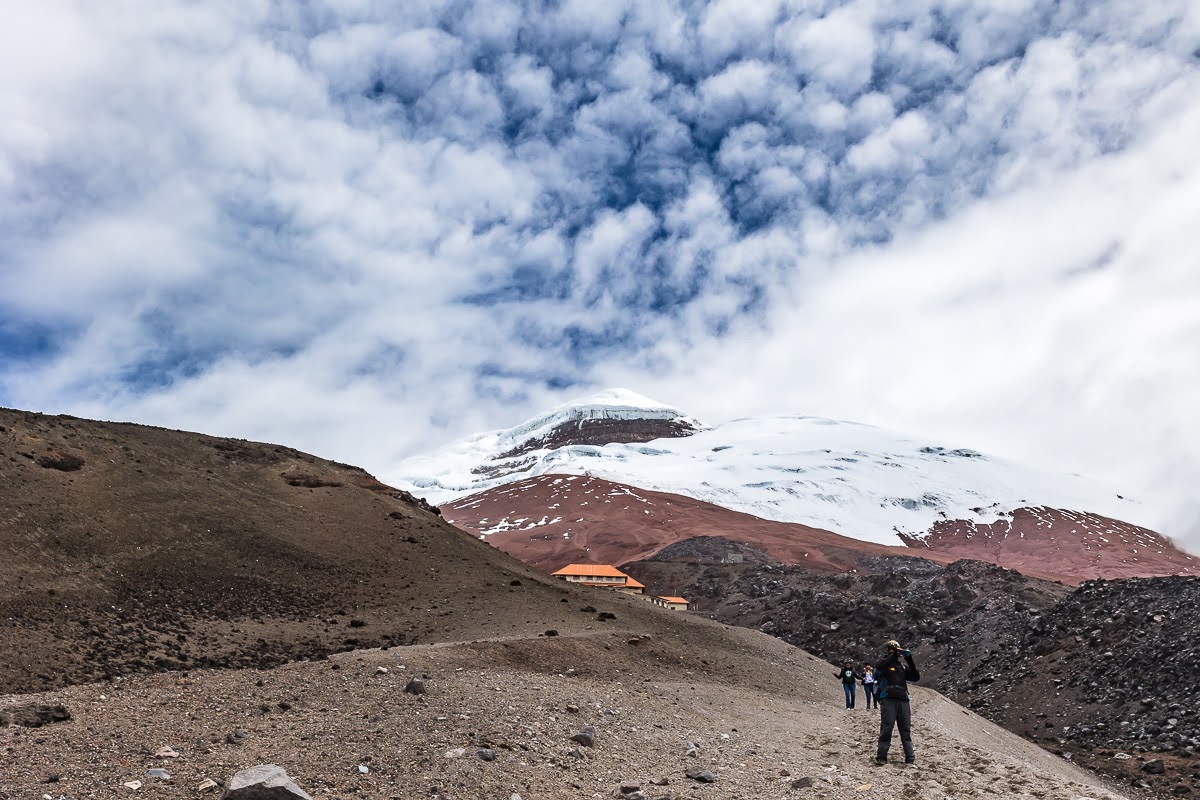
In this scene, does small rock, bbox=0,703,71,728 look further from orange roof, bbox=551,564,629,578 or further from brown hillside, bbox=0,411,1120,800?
orange roof, bbox=551,564,629,578

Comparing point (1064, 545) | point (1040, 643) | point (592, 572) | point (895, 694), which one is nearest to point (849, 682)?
point (895, 694)

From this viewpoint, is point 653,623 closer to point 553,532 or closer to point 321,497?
point 321,497

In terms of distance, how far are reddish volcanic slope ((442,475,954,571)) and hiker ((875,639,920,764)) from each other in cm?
7845

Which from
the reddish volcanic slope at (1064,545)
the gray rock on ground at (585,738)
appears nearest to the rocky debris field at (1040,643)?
the gray rock on ground at (585,738)

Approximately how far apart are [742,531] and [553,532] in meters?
27.8

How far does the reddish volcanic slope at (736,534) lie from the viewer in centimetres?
10119

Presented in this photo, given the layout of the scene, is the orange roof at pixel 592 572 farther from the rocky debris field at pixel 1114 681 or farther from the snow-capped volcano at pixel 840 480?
the snow-capped volcano at pixel 840 480

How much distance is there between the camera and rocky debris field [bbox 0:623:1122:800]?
10.4 metres

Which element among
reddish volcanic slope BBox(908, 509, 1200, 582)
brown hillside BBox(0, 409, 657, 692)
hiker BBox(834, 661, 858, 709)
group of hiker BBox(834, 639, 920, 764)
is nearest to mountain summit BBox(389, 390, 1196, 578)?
reddish volcanic slope BBox(908, 509, 1200, 582)

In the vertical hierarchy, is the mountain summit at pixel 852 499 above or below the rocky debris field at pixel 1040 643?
above

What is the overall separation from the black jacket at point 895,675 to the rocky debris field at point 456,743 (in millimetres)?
1331

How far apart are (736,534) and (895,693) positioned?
95.0 meters

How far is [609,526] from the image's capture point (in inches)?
4375

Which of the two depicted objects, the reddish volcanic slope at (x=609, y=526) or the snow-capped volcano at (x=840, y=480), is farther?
the snow-capped volcano at (x=840, y=480)
